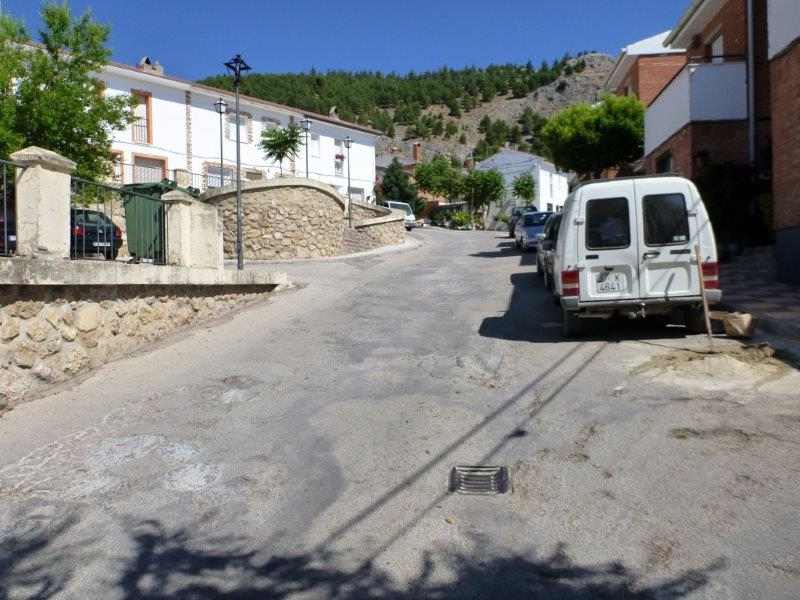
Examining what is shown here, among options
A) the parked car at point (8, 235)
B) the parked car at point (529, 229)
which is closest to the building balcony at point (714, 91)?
the parked car at point (529, 229)

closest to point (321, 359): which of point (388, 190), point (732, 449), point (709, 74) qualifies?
point (732, 449)

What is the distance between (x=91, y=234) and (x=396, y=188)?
2173 inches

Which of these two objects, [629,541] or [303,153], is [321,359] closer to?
[629,541]

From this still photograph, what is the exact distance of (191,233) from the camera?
10.7 metres

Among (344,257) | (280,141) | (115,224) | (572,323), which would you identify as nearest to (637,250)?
(572,323)

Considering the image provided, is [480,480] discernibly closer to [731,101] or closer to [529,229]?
[731,101]

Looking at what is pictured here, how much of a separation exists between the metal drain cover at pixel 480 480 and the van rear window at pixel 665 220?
4816 millimetres

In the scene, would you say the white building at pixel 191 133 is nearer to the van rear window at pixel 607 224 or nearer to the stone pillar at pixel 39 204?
the stone pillar at pixel 39 204

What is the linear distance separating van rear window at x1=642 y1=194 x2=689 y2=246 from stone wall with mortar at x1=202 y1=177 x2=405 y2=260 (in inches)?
632

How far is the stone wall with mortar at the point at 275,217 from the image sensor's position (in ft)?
75.8

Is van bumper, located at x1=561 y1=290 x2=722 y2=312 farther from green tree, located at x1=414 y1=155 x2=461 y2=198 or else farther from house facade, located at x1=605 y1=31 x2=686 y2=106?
green tree, located at x1=414 y1=155 x2=461 y2=198

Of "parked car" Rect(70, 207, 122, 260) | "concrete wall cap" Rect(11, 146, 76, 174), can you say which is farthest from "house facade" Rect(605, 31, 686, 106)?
"concrete wall cap" Rect(11, 146, 76, 174)

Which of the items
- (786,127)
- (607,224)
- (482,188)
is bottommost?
(607,224)

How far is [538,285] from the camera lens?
15234 millimetres
